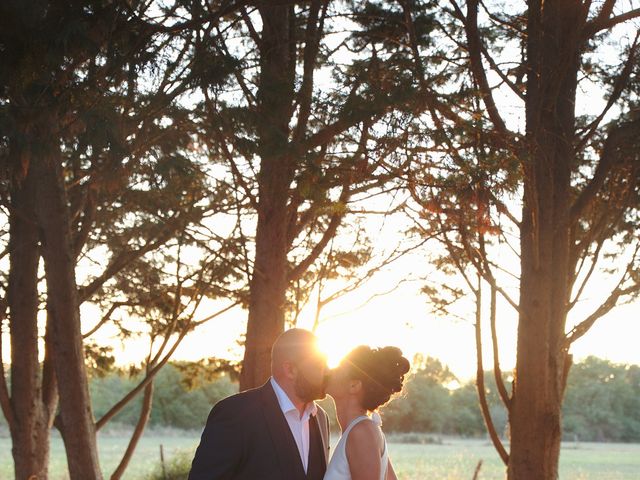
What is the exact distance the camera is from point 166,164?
29.8ft

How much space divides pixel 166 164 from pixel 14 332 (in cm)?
502

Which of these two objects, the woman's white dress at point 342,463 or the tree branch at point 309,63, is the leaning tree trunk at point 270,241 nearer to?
the tree branch at point 309,63

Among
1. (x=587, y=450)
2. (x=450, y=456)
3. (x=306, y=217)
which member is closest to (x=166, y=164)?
(x=306, y=217)

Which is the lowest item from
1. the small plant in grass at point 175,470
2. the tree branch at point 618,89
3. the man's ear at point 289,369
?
the small plant in grass at point 175,470

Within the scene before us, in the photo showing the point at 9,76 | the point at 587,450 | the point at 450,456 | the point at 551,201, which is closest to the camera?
the point at 9,76

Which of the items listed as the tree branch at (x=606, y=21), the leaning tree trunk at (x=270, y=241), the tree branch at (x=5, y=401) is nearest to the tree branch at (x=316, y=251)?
the leaning tree trunk at (x=270, y=241)

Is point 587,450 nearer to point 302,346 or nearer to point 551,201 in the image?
point 551,201

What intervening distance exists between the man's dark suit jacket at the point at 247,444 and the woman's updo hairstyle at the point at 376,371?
409 millimetres

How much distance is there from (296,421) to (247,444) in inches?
12.5

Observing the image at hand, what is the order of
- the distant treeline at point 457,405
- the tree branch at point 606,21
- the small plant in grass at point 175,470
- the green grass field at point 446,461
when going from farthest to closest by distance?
the distant treeline at point 457,405 < the green grass field at point 446,461 < the small plant in grass at point 175,470 < the tree branch at point 606,21

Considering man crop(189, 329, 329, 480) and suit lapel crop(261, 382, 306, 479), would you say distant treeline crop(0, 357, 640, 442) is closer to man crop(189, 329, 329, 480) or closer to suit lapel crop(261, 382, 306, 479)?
man crop(189, 329, 329, 480)

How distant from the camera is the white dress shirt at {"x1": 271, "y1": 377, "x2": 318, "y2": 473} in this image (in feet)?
Result: 16.9

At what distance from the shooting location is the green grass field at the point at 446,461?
109ft

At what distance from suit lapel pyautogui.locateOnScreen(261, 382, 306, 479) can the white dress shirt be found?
0.03 metres
